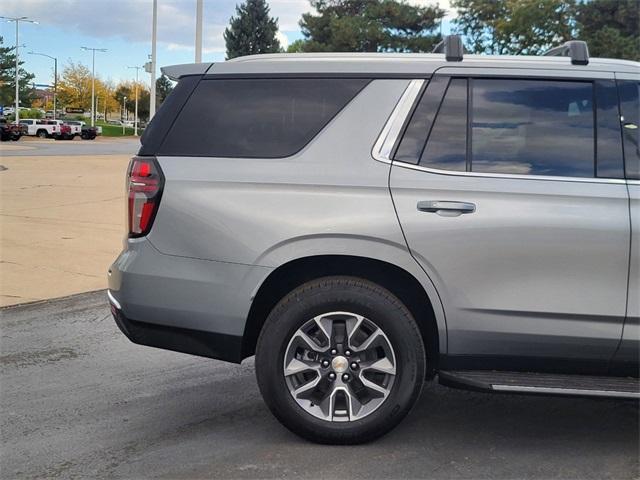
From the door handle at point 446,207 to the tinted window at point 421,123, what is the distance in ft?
0.83

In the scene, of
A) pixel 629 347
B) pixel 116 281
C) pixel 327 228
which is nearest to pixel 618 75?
pixel 629 347

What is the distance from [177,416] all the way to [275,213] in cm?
142

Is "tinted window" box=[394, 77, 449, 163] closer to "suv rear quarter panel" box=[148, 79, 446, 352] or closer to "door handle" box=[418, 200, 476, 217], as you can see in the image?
"suv rear quarter panel" box=[148, 79, 446, 352]

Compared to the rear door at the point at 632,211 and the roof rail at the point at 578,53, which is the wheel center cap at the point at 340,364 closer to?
the rear door at the point at 632,211

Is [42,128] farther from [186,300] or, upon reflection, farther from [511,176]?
[511,176]

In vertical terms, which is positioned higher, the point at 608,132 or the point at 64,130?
the point at 64,130

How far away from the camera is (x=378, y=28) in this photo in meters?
47.9

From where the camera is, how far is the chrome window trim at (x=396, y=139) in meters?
3.42

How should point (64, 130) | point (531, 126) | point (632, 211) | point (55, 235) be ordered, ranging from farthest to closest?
point (64, 130), point (55, 235), point (531, 126), point (632, 211)

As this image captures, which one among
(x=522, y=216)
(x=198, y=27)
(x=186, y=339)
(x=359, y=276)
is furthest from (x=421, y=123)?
(x=198, y=27)

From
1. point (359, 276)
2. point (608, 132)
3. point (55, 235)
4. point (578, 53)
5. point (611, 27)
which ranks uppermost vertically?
point (611, 27)

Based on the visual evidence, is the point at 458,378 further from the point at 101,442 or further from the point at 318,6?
the point at 318,6

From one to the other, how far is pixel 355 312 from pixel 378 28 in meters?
47.1

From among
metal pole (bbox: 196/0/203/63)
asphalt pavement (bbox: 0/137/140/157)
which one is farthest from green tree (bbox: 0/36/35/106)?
metal pole (bbox: 196/0/203/63)
